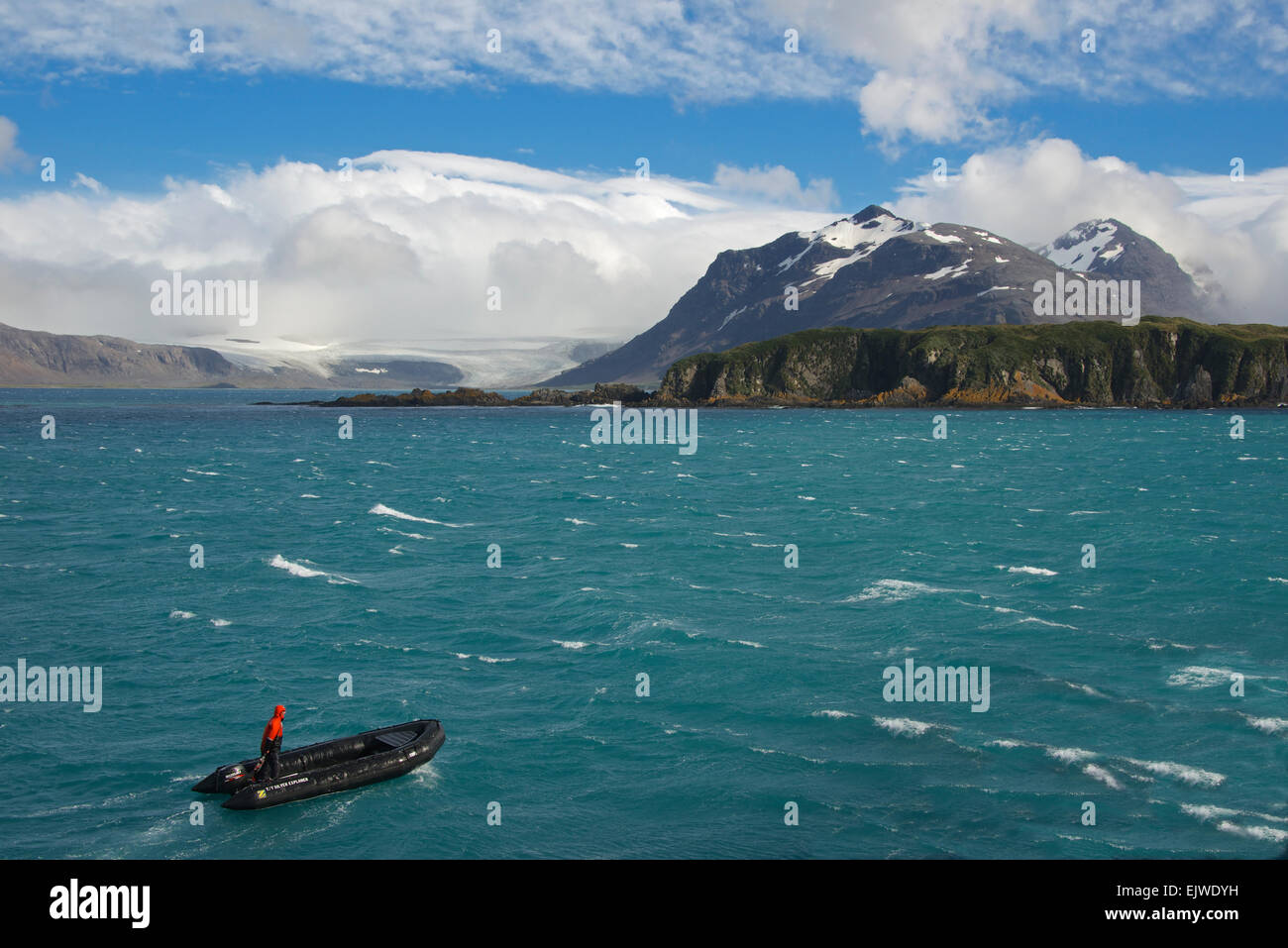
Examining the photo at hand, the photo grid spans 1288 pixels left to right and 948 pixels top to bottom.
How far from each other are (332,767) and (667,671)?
17.0 meters

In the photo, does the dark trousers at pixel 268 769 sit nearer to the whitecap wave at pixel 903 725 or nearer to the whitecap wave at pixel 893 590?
the whitecap wave at pixel 903 725

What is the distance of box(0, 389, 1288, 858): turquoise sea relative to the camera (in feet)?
103

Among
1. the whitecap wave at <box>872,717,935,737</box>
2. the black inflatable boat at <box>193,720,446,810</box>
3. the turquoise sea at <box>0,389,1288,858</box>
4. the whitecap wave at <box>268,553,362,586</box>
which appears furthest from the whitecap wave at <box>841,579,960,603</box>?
the whitecap wave at <box>268,553,362,586</box>

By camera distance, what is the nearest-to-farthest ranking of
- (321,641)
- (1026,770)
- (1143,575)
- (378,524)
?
1. (1026,770)
2. (321,641)
3. (1143,575)
4. (378,524)

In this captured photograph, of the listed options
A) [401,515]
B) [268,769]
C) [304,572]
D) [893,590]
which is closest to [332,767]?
[268,769]

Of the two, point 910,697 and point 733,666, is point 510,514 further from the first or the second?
point 910,697

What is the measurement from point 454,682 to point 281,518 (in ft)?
170

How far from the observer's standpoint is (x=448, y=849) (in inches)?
1187

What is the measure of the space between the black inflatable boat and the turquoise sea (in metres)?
0.61

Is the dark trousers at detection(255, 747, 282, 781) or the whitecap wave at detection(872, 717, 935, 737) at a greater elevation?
the dark trousers at detection(255, 747, 282, 781)

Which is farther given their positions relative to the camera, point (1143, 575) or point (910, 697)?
point (1143, 575)

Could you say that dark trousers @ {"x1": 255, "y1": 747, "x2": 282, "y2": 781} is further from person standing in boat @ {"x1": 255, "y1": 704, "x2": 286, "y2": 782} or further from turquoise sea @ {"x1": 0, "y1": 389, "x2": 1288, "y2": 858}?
turquoise sea @ {"x1": 0, "y1": 389, "x2": 1288, "y2": 858}

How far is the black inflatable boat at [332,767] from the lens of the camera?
107 feet
